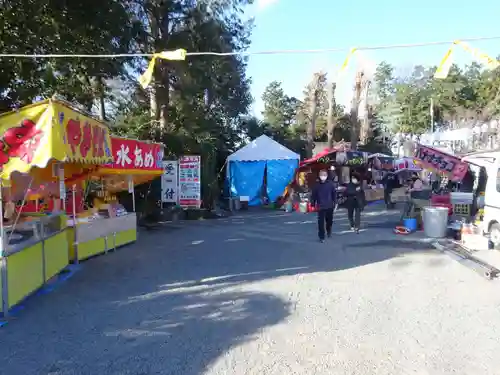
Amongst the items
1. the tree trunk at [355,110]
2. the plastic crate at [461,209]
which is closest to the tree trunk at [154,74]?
the plastic crate at [461,209]

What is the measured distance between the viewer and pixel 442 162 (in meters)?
12.3

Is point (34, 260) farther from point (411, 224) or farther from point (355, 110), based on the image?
point (355, 110)

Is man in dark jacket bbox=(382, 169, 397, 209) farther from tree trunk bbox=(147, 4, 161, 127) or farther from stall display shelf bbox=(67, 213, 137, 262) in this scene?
stall display shelf bbox=(67, 213, 137, 262)

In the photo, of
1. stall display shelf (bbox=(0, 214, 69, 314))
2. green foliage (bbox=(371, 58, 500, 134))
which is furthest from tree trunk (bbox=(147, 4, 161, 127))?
green foliage (bbox=(371, 58, 500, 134))

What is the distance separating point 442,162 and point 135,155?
8.29 m

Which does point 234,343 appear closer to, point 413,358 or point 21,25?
point 413,358

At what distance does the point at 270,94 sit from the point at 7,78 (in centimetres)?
4422

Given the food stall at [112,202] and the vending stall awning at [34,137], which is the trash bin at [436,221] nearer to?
the food stall at [112,202]

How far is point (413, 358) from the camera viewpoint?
13.2ft

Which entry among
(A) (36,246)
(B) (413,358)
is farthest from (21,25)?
(B) (413,358)

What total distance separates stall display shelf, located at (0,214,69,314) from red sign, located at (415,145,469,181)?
31.1 feet

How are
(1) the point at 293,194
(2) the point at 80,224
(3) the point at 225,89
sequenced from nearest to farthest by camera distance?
(2) the point at 80,224
(1) the point at 293,194
(3) the point at 225,89

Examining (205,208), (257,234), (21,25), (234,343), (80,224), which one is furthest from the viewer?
(205,208)

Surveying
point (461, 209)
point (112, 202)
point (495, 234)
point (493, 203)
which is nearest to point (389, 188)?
point (461, 209)
